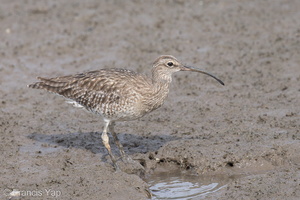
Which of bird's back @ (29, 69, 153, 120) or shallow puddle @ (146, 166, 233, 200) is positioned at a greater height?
bird's back @ (29, 69, 153, 120)

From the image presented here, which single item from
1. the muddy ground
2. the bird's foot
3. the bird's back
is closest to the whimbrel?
the bird's back

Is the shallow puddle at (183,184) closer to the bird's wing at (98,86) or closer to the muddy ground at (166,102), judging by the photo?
the muddy ground at (166,102)

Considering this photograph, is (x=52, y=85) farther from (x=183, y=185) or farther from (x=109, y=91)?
(x=183, y=185)

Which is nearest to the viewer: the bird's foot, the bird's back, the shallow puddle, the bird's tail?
the shallow puddle

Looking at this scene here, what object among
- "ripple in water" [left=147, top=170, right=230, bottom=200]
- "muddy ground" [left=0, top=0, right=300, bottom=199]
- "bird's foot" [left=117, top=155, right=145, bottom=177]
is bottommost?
"ripple in water" [left=147, top=170, right=230, bottom=200]

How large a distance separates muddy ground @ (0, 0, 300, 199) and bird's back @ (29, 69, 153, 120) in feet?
2.92

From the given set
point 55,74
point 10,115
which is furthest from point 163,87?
point 55,74

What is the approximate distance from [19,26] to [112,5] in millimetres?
2786

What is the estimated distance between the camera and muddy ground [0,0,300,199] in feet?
29.8

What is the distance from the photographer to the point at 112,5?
56.2 ft

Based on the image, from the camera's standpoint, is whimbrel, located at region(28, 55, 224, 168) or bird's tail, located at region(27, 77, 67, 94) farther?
bird's tail, located at region(27, 77, 67, 94)

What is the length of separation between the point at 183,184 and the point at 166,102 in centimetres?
308

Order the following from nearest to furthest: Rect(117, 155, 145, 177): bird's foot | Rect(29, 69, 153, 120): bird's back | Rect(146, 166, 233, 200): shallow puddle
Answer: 1. Rect(146, 166, 233, 200): shallow puddle
2. Rect(29, 69, 153, 120): bird's back
3. Rect(117, 155, 145, 177): bird's foot

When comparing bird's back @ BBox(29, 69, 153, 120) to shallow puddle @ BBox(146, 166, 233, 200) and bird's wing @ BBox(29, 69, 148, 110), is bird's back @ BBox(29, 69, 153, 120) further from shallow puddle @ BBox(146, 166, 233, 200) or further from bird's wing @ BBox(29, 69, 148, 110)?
shallow puddle @ BBox(146, 166, 233, 200)
